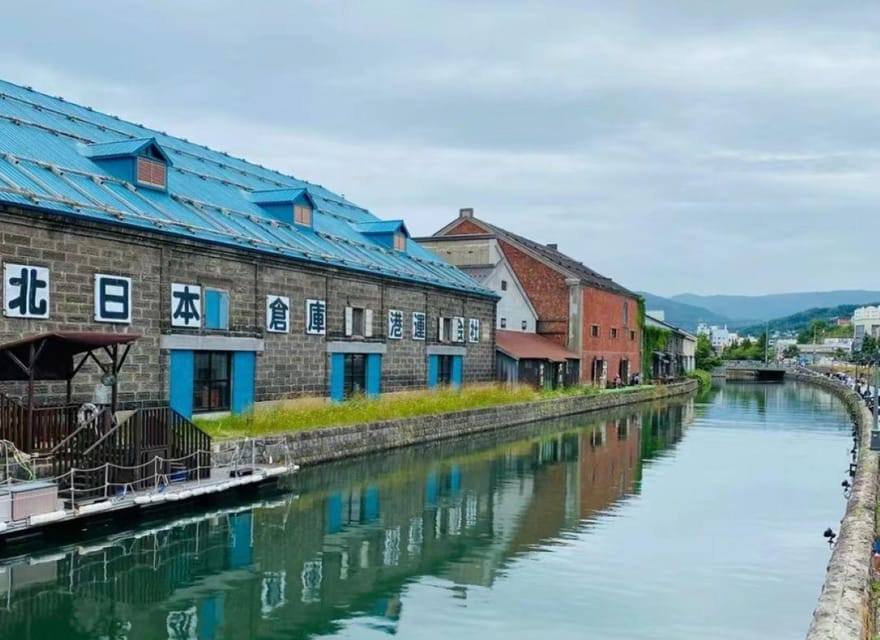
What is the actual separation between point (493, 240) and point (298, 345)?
26.8 meters

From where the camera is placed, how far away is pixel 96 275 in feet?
65.8

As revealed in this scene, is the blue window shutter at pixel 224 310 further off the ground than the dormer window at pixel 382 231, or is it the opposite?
the dormer window at pixel 382 231

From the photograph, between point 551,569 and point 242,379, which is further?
point 242,379

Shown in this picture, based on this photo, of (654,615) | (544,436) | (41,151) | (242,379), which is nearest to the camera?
(654,615)

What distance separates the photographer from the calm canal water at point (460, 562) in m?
11.2

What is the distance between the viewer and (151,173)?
24203 millimetres

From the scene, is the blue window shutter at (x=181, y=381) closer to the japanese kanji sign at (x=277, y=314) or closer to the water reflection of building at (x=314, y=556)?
the japanese kanji sign at (x=277, y=314)

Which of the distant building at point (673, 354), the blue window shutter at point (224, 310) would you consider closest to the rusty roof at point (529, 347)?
the distant building at point (673, 354)

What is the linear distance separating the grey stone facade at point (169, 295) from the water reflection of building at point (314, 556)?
14.9 ft

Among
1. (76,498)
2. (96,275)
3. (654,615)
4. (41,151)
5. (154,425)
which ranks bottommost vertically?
(654,615)

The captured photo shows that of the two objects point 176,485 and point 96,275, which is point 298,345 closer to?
point 96,275

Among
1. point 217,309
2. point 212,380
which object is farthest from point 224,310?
point 212,380

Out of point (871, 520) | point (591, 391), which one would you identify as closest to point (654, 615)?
point (871, 520)

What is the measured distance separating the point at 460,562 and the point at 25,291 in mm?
10583
